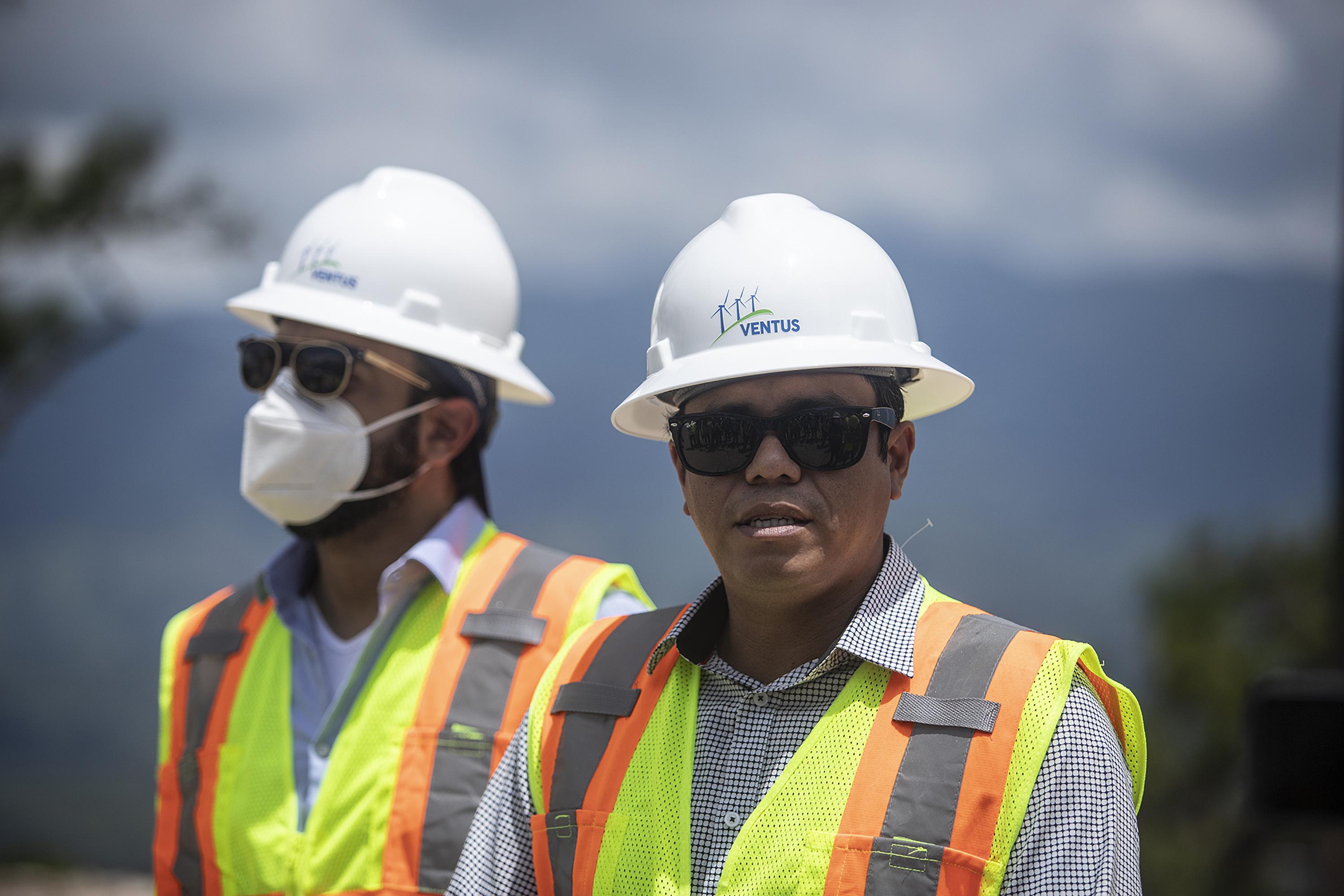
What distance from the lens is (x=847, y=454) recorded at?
2.09m

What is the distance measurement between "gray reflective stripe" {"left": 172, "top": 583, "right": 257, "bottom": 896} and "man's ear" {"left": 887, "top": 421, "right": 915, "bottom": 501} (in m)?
1.91

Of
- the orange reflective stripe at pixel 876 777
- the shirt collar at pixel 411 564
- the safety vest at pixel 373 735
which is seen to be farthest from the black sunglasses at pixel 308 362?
the orange reflective stripe at pixel 876 777

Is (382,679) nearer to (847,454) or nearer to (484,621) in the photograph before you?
(484,621)

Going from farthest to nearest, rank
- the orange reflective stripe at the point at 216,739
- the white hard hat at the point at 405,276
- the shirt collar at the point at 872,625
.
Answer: the white hard hat at the point at 405,276, the orange reflective stripe at the point at 216,739, the shirt collar at the point at 872,625

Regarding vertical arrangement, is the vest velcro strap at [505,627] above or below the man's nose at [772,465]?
below

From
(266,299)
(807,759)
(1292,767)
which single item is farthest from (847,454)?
(266,299)

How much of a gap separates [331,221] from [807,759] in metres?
2.20

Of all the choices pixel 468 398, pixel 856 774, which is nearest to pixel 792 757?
pixel 856 774

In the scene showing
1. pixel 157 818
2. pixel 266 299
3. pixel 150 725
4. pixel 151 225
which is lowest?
pixel 150 725

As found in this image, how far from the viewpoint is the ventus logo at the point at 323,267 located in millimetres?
3281

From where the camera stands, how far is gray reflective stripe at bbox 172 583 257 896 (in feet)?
9.64

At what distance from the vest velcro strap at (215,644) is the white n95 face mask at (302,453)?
0.37 metres

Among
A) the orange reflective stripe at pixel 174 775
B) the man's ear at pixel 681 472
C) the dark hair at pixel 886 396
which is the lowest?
the orange reflective stripe at pixel 174 775

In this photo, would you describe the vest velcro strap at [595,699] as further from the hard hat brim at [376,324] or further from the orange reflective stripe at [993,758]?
the hard hat brim at [376,324]
